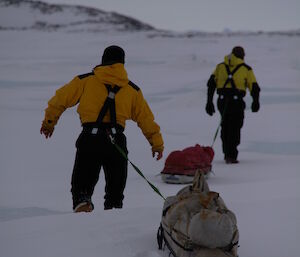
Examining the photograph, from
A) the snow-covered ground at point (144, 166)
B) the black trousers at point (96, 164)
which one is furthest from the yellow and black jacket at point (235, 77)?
the black trousers at point (96, 164)

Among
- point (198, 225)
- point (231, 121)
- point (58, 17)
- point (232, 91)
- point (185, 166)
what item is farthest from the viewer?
point (58, 17)

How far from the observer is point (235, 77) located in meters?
7.20

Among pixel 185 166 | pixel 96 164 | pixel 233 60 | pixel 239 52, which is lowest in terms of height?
pixel 185 166

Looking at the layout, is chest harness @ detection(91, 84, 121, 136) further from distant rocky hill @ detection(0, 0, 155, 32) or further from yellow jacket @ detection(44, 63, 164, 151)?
distant rocky hill @ detection(0, 0, 155, 32)

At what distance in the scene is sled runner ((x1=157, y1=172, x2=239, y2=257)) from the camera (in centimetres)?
244

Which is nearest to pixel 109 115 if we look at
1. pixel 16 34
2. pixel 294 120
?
pixel 294 120

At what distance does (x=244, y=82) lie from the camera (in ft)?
23.9

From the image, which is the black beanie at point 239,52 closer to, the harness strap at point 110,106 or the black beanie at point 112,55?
the black beanie at point 112,55

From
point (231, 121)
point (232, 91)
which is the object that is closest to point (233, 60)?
point (232, 91)

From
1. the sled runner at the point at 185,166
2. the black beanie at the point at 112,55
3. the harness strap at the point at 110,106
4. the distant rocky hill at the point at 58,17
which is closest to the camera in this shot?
the harness strap at the point at 110,106

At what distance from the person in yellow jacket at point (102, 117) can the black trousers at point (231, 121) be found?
3.51m

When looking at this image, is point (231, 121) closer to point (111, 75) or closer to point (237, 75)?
point (237, 75)

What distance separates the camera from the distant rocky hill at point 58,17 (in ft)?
153

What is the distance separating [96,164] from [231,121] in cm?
390
